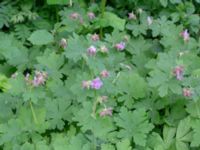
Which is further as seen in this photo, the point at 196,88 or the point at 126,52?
the point at 126,52

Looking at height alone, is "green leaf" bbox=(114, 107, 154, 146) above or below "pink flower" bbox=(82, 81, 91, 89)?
below

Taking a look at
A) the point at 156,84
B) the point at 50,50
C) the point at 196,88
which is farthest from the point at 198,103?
the point at 50,50

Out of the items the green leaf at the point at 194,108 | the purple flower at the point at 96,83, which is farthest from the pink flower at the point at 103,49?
the green leaf at the point at 194,108

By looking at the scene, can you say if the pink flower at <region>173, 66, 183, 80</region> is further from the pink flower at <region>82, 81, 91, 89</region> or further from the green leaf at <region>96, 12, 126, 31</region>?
the green leaf at <region>96, 12, 126, 31</region>

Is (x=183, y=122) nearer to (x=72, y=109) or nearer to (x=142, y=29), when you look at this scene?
(x=72, y=109)

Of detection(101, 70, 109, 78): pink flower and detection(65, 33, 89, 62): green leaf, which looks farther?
detection(65, 33, 89, 62): green leaf

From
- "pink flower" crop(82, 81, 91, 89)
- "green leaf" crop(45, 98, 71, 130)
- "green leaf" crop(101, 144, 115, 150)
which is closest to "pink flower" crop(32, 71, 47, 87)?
"green leaf" crop(45, 98, 71, 130)

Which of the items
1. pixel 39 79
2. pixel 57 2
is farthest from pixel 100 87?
pixel 57 2

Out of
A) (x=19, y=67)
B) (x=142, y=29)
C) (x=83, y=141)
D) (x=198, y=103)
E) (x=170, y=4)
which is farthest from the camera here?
(x=170, y=4)

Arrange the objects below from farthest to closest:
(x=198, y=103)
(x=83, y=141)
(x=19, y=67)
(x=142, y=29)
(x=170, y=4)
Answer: (x=170, y=4)
(x=142, y=29)
(x=19, y=67)
(x=198, y=103)
(x=83, y=141)
